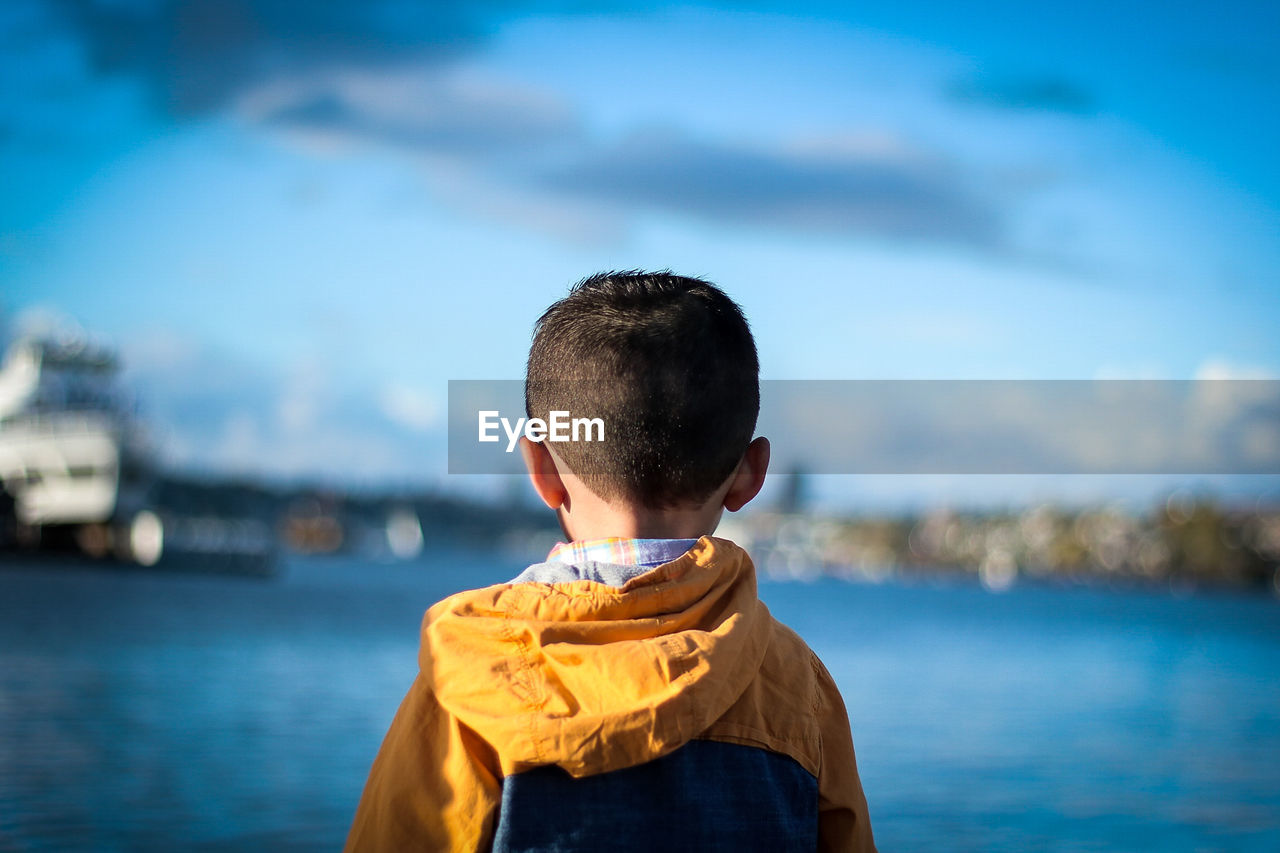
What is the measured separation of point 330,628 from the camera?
49.3 meters

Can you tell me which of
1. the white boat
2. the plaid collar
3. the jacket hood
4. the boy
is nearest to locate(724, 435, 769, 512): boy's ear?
A: the boy

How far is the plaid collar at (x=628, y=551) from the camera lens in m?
1.51

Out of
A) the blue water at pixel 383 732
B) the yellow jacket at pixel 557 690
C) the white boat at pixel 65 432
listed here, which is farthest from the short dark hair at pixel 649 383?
the white boat at pixel 65 432

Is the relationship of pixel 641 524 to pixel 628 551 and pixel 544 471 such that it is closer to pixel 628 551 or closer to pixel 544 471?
pixel 628 551

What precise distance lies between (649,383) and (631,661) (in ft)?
1.28

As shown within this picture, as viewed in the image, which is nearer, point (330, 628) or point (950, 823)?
point (950, 823)

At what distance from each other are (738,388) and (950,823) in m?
16.0

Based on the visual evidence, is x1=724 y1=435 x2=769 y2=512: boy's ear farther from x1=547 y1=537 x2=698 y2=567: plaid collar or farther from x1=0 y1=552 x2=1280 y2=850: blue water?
x1=0 y1=552 x2=1280 y2=850: blue water

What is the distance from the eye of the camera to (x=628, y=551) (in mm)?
1519

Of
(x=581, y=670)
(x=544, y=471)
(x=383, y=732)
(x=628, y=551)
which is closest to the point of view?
(x=581, y=670)

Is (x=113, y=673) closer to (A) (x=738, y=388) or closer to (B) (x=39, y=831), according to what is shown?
(B) (x=39, y=831)

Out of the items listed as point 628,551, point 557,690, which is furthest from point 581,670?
point 628,551

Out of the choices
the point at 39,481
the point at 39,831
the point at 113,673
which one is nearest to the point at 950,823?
the point at 39,831

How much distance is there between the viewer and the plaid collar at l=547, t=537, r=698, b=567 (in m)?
1.51
